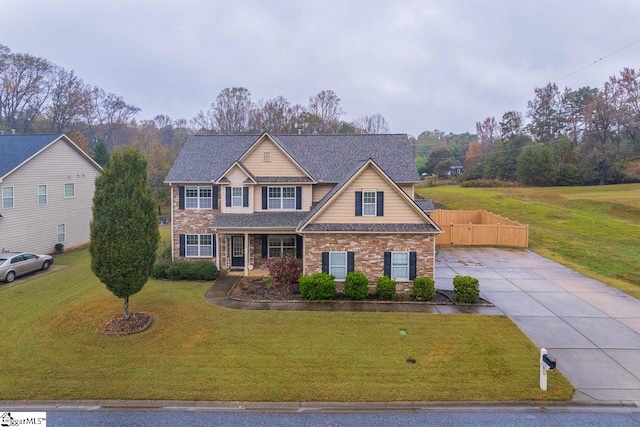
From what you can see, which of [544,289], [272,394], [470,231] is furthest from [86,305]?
[470,231]

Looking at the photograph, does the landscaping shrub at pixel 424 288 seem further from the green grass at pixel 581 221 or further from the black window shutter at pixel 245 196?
the black window shutter at pixel 245 196

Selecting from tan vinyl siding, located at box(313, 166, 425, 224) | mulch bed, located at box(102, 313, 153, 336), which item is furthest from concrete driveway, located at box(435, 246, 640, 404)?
mulch bed, located at box(102, 313, 153, 336)

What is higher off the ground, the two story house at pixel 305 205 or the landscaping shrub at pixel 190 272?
the two story house at pixel 305 205

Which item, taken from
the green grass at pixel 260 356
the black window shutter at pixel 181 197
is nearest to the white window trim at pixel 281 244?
the black window shutter at pixel 181 197

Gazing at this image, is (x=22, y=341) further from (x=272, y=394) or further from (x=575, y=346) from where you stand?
(x=575, y=346)

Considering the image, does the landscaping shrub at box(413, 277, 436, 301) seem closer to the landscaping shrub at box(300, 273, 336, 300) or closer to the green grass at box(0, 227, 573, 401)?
the green grass at box(0, 227, 573, 401)

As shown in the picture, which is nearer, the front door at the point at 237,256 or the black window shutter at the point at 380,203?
the black window shutter at the point at 380,203

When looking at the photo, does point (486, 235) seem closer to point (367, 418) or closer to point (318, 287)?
point (318, 287)
